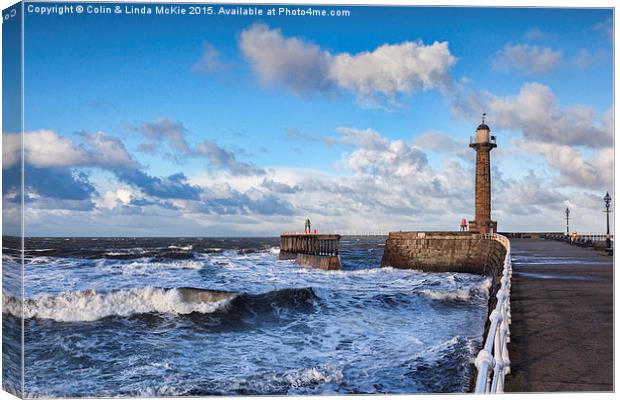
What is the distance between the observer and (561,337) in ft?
19.7

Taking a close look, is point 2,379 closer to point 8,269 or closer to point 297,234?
point 8,269

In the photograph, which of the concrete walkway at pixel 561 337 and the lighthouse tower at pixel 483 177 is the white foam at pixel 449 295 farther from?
the lighthouse tower at pixel 483 177

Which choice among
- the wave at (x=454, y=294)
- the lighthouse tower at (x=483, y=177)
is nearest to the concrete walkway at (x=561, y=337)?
the wave at (x=454, y=294)

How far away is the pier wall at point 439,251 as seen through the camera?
2628 cm

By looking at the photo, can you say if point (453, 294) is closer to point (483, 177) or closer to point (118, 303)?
point (118, 303)

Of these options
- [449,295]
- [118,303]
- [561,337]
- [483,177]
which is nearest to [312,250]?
[483,177]

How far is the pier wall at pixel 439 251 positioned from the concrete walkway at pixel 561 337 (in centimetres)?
1602

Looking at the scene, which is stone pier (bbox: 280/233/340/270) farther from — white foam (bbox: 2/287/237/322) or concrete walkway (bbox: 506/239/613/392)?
concrete walkway (bbox: 506/239/613/392)

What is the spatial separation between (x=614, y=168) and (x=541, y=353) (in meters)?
2.42

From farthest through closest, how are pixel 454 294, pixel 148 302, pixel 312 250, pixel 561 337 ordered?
pixel 312 250 → pixel 454 294 → pixel 148 302 → pixel 561 337

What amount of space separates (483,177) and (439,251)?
664cm

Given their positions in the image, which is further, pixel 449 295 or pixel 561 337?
pixel 449 295

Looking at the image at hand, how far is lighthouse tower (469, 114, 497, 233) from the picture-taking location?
31781 mm

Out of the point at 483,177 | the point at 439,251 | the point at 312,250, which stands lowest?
the point at 312,250
